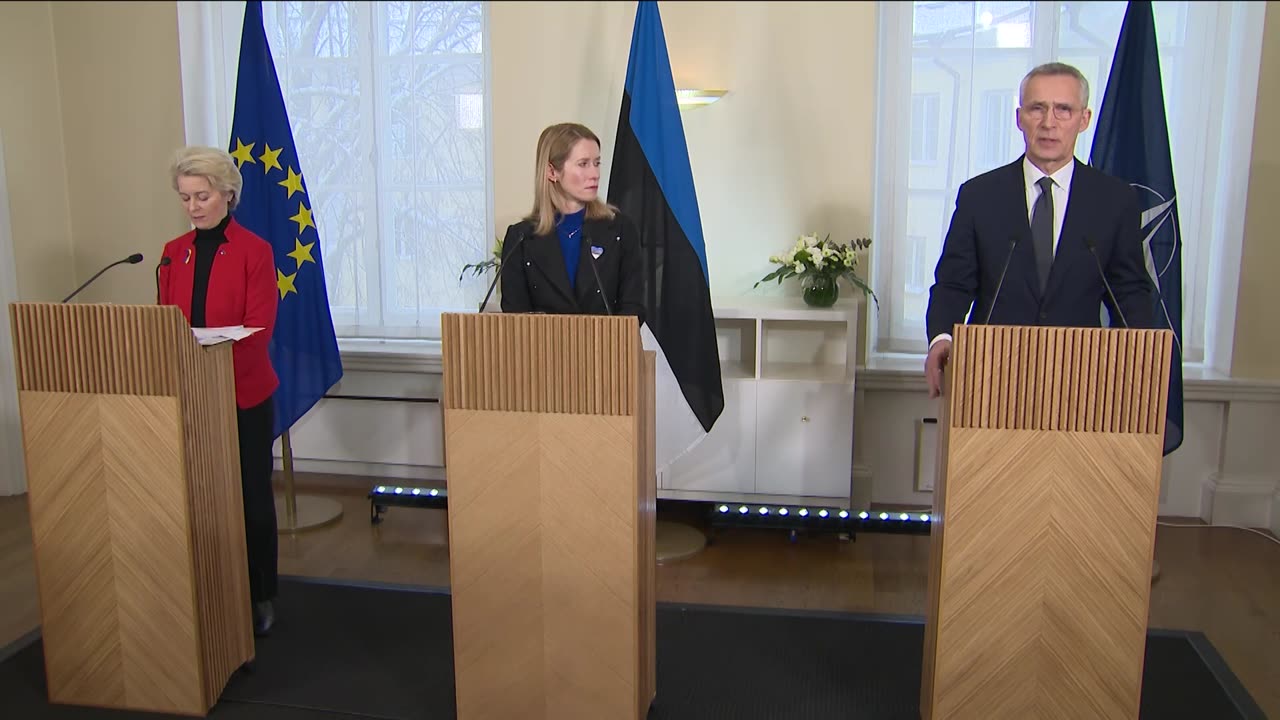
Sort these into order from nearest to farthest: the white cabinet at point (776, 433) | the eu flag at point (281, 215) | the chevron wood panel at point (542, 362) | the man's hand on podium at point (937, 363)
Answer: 1. the chevron wood panel at point (542, 362)
2. the man's hand on podium at point (937, 363)
3. the white cabinet at point (776, 433)
4. the eu flag at point (281, 215)

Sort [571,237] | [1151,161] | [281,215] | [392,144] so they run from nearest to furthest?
[571,237] < [1151,161] < [281,215] < [392,144]

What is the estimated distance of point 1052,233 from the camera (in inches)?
101

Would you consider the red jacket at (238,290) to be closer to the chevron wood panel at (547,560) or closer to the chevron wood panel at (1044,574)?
the chevron wood panel at (547,560)

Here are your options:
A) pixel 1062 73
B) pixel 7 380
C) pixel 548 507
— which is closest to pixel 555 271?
pixel 548 507

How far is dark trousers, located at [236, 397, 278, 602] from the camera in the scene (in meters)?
2.92

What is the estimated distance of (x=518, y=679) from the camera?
239 cm

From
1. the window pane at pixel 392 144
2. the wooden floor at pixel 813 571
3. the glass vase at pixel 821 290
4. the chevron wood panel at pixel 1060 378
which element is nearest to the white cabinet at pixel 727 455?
the wooden floor at pixel 813 571

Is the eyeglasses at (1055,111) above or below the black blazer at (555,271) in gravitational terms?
above

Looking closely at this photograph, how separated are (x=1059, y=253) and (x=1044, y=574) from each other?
841 millimetres

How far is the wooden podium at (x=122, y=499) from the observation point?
2.51 metres

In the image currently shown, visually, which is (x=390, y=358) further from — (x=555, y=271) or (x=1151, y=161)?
(x=1151, y=161)

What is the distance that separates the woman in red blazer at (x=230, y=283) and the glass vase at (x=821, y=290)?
80.1 inches

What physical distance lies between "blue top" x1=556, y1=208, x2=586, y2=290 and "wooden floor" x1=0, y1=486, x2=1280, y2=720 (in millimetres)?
1225

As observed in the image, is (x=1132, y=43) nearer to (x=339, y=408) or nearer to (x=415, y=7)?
(x=415, y=7)
